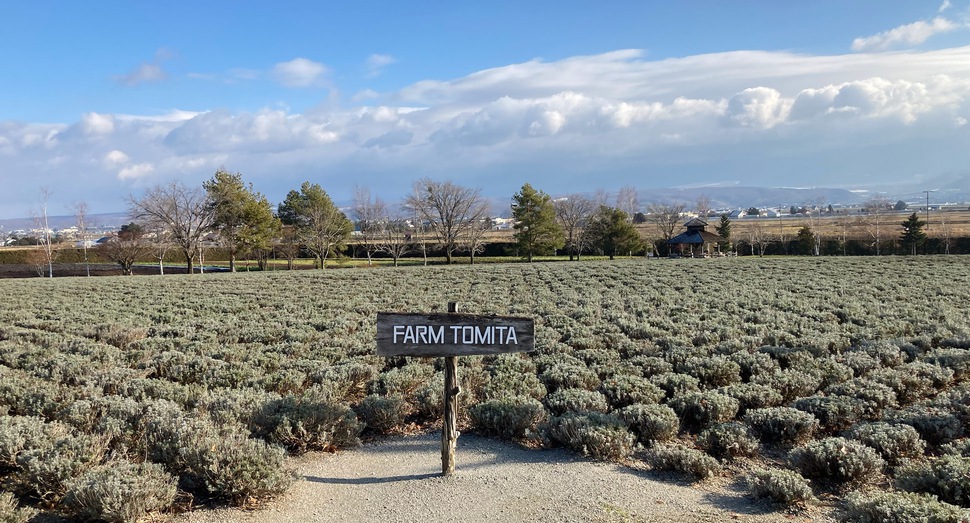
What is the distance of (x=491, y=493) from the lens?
546 cm

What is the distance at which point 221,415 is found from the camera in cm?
677

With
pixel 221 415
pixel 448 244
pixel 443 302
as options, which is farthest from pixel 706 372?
pixel 448 244

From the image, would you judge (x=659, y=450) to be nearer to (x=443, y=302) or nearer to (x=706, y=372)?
(x=706, y=372)

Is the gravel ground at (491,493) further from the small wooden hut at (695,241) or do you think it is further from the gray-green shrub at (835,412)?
the small wooden hut at (695,241)

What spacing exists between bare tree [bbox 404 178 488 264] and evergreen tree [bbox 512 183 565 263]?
15.2 ft

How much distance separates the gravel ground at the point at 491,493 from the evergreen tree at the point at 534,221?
175 ft

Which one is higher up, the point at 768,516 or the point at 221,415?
the point at 221,415

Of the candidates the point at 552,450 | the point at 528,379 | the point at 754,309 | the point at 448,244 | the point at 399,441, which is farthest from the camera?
the point at 448,244

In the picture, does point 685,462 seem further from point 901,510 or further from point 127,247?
point 127,247

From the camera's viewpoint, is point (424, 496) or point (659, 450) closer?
point (424, 496)

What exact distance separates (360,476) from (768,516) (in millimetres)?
3766

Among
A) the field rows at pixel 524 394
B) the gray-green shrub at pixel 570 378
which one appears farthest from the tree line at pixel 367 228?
the gray-green shrub at pixel 570 378

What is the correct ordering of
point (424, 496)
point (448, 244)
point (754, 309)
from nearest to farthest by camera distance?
point (424, 496), point (754, 309), point (448, 244)

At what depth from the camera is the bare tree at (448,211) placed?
199 feet
